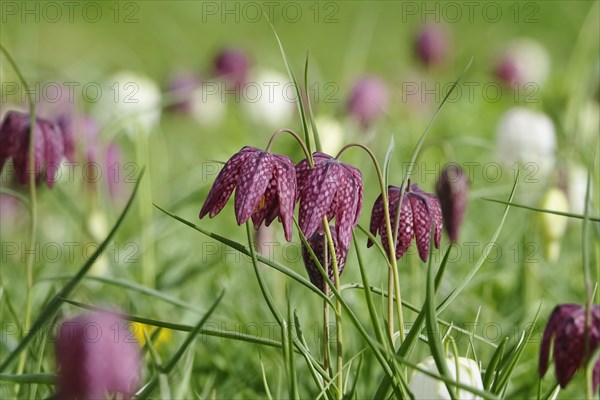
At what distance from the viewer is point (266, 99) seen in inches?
149

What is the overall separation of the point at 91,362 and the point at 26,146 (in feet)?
2.56

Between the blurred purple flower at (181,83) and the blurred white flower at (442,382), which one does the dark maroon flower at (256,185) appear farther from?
the blurred purple flower at (181,83)

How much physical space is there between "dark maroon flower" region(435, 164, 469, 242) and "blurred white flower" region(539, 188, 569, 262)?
30 cm

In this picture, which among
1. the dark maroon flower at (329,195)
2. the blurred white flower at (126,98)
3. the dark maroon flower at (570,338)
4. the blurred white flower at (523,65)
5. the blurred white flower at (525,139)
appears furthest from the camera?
the blurred white flower at (523,65)

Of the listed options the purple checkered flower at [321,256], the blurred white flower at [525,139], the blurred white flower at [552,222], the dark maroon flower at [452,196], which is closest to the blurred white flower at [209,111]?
the blurred white flower at [525,139]

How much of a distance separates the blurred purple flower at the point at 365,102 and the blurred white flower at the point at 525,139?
0.64 meters

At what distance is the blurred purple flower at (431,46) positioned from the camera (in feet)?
13.1

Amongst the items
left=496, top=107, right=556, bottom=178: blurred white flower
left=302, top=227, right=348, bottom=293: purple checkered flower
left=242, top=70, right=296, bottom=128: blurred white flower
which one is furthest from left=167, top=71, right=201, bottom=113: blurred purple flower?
left=302, top=227, right=348, bottom=293: purple checkered flower

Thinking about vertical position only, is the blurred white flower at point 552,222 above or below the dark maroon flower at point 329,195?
below

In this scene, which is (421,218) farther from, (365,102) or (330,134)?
(365,102)

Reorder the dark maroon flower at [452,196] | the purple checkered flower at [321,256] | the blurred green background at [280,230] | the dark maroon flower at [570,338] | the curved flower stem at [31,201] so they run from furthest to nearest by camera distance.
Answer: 1. the blurred green background at [280,230]
2. the dark maroon flower at [452,196]
3. the curved flower stem at [31,201]
4. the purple checkered flower at [321,256]
5. the dark maroon flower at [570,338]

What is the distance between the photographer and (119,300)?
214 centimetres

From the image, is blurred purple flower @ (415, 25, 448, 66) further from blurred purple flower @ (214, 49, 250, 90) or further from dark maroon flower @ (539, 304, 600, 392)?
dark maroon flower @ (539, 304, 600, 392)

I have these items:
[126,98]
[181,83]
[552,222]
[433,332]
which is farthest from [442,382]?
[181,83]
